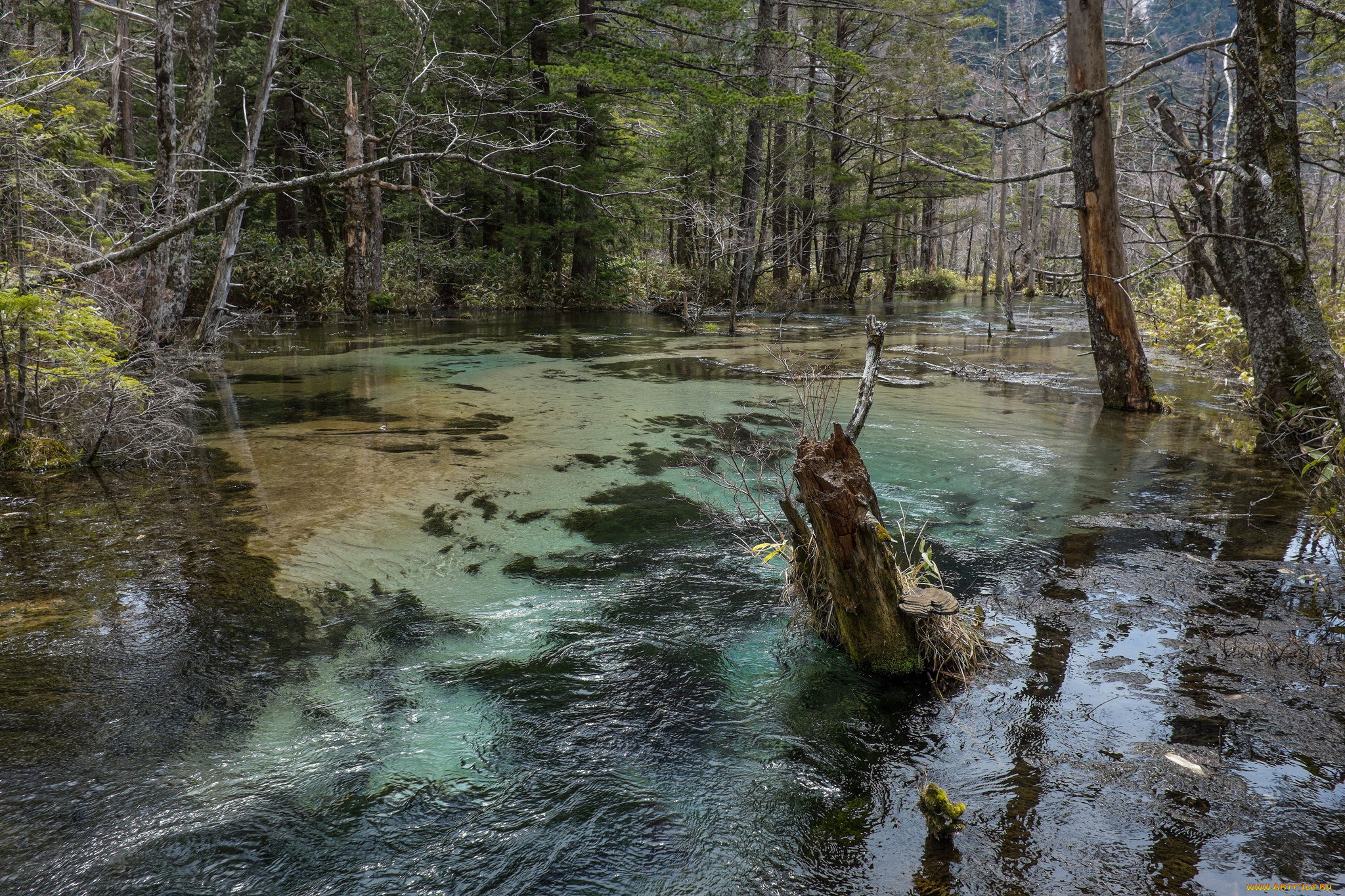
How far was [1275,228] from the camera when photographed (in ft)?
16.8

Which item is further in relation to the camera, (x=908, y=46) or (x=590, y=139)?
(x=908, y=46)

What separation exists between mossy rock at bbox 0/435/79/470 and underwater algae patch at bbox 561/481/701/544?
4562 mm

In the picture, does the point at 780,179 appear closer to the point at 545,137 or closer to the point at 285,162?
the point at 545,137

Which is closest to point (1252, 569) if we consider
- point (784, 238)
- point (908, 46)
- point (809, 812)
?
point (809, 812)

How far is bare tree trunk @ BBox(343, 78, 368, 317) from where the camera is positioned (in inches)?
647

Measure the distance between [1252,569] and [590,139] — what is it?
20.1 metres

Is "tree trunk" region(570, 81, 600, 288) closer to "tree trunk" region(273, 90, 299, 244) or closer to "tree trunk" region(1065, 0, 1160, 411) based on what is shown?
"tree trunk" region(273, 90, 299, 244)

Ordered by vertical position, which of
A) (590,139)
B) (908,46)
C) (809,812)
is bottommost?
(809,812)

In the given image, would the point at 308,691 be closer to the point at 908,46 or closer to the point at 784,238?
the point at 784,238

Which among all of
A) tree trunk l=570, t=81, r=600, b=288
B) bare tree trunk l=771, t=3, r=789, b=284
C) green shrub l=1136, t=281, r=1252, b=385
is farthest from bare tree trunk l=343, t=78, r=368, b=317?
green shrub l=1136, t=281, r=1252, b=385

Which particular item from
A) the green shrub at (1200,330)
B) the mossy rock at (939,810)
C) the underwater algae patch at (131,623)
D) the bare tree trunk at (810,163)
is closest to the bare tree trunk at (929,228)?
the bare tree trunk at (810,163)

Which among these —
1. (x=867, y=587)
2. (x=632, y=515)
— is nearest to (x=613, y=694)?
(x=867, y=587)

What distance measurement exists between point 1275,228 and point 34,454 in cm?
967

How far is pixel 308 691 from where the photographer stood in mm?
3482
